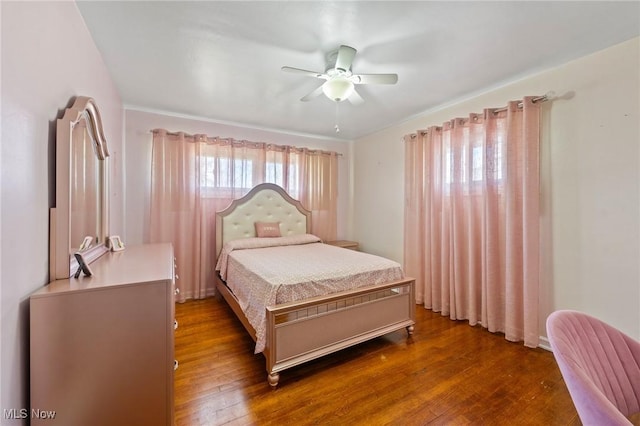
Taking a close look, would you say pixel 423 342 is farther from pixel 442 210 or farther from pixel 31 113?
pixel 31 113

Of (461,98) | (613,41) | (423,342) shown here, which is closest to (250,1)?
(461,98)

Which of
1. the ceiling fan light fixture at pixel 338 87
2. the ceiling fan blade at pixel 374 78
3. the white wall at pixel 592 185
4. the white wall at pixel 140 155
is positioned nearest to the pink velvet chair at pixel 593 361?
the white wall at pixel 592 185

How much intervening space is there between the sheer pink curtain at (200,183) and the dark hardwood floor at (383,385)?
1183mm

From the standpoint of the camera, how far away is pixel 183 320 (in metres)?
2.89

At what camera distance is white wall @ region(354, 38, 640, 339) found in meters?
1.92

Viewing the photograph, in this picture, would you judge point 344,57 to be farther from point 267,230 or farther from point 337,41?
point 267,230

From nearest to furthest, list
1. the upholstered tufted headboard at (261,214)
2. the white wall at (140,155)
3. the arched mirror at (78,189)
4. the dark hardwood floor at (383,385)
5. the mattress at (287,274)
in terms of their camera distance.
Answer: the arched mirror at (78,189) < the dark hardwood floor at (383,385) < the mattress at (287,274) < the white wall at (140,155) < the upholstered tufted headboard at (261,214)

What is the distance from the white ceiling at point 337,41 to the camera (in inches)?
64.1

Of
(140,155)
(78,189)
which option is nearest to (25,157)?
(78,189)

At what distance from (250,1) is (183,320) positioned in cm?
301

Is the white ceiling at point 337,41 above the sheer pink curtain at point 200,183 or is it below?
above

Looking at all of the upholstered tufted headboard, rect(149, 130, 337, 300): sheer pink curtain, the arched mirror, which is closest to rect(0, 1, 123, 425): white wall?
the arched mirror

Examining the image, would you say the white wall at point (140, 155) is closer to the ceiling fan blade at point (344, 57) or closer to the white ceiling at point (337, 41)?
the white ceiling at point (337, 41)

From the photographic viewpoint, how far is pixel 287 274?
83.9 inches
